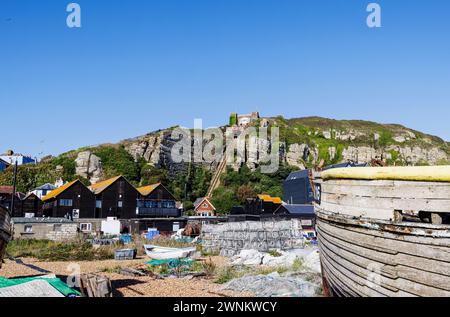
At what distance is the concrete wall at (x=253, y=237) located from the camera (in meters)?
30.9

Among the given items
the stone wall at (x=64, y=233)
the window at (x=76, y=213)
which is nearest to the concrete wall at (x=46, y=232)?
the stone wall at (x=64, y=233)

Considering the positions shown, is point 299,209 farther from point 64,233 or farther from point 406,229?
point 406,229

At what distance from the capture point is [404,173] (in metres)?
6.79

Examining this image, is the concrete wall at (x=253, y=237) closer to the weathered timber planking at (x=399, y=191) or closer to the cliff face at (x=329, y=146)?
the weathered timber planking at (x=399, y=191)

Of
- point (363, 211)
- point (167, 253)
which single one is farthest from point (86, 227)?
point (363, 211)

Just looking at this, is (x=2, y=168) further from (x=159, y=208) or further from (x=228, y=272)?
(x=228, y=272)

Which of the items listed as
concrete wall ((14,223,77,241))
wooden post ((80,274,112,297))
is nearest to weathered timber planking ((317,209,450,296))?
wooden post ((80,274,112,297))

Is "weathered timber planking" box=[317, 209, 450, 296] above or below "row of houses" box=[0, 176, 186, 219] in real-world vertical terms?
above

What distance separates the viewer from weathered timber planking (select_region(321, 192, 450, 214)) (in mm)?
6398

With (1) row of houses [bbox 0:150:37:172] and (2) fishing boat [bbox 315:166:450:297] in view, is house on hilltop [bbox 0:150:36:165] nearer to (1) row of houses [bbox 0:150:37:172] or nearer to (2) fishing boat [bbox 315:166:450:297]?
(1) row of houses [bbox 0:150:37:172]

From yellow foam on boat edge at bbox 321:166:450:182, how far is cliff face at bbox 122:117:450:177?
82.9 meters

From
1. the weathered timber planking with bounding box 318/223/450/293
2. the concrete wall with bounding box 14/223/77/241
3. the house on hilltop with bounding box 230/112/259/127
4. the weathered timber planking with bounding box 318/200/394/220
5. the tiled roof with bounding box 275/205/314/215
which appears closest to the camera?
the weathered timber planking with bounding box 318/223/450/293

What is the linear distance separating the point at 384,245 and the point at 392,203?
78cm
